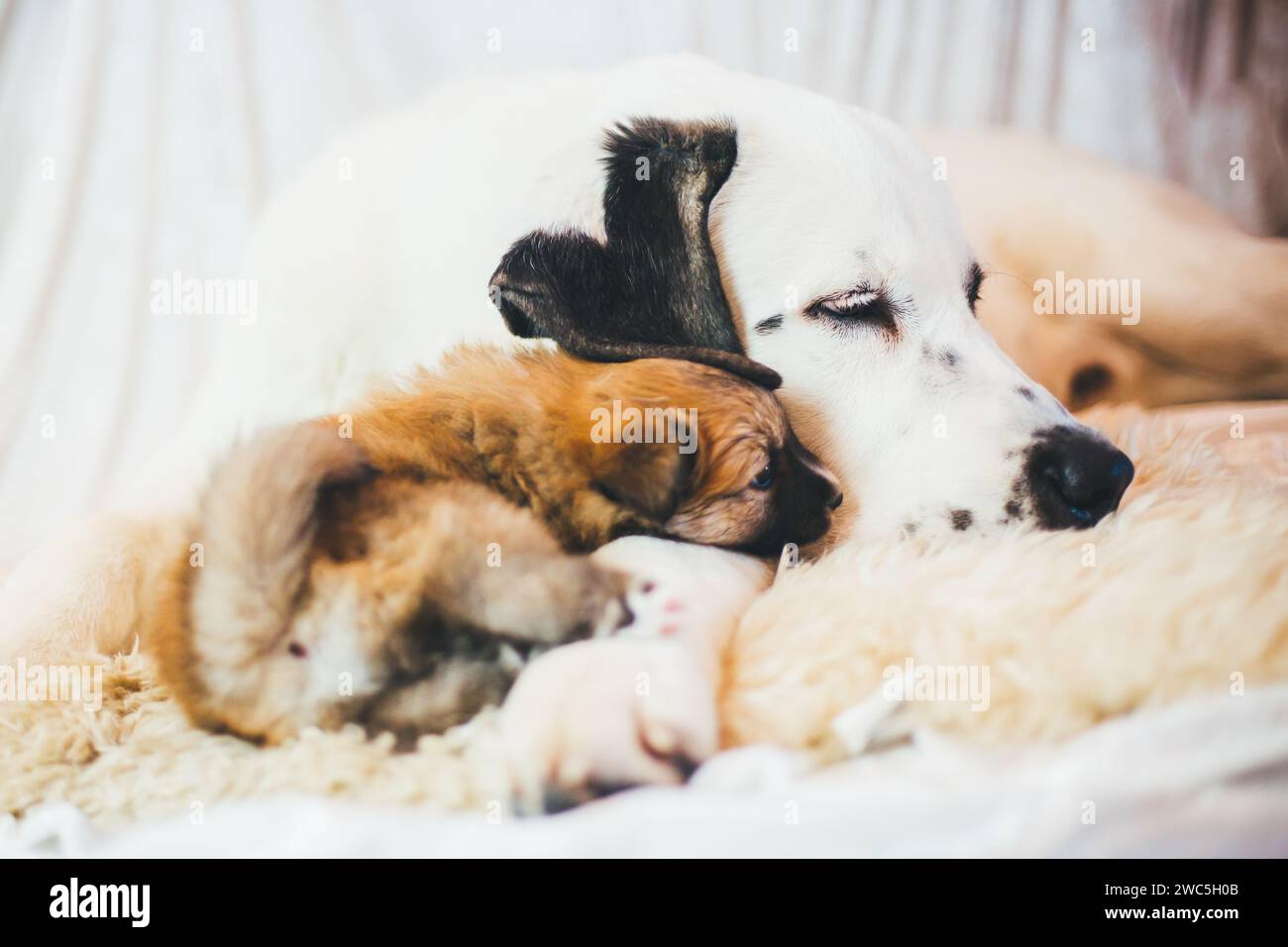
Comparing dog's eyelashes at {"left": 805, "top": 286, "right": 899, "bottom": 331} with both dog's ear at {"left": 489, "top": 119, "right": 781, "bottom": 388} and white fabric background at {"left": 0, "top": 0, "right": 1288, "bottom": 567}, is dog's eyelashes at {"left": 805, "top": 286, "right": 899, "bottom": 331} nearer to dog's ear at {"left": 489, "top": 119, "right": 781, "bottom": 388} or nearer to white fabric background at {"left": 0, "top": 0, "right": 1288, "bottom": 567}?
dog's ear at {"left": 489, "top": 119, "right": 781, "bottom": 388}

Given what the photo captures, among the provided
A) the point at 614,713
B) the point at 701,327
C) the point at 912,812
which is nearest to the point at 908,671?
the point at 912,812

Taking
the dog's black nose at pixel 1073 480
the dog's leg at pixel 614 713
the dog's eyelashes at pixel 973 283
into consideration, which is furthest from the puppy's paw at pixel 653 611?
the dog's eyelashes at pixel 973 283

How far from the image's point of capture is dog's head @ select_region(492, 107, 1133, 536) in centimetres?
137

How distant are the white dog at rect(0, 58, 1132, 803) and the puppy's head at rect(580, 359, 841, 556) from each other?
0.06 meters

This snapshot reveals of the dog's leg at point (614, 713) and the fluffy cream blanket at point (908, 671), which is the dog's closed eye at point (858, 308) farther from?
the dog's leg at point (614, 713)

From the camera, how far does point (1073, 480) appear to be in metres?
1.33

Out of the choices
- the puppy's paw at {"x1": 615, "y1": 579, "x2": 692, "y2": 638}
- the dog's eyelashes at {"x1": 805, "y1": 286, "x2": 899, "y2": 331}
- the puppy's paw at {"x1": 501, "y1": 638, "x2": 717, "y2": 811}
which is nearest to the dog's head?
the dog's eyelashes at {"x1": 805, "y1": 286, "x2": 899, "y2": 331}

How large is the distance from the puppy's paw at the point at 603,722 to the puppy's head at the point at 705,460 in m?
0.24

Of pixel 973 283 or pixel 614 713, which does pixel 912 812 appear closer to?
pixel 614 713

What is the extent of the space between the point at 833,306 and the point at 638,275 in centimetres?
29

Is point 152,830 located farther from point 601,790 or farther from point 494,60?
point 494,60

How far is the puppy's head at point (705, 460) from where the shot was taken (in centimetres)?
120

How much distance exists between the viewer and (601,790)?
3.12 ft
